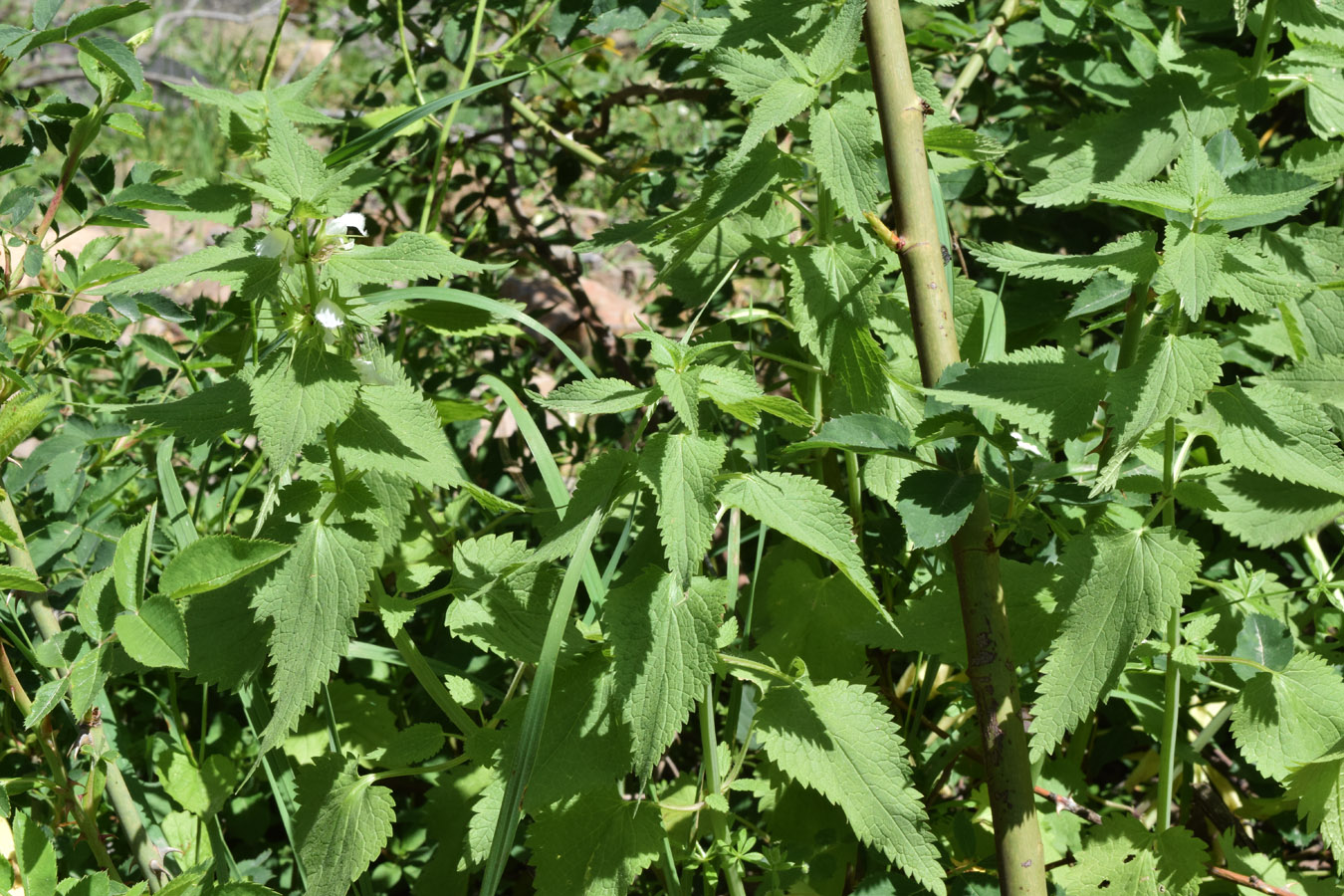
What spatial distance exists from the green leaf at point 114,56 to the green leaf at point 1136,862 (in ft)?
4.99

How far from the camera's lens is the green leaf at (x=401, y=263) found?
3.67ft

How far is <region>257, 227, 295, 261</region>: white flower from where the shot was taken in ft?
3.66

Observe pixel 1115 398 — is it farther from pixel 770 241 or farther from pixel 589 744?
pixel 589 744

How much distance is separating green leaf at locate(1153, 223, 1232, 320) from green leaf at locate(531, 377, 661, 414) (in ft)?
1.76

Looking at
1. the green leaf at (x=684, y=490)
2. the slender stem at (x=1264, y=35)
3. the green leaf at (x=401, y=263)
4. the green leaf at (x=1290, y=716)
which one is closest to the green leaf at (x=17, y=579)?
the green leaf at (x=401, y=263)

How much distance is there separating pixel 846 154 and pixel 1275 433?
1.82 feet

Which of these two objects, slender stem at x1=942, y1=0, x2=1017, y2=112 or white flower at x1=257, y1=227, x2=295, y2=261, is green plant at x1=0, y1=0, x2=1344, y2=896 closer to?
white flower at x1=257, y1=227, x2=295, y2=261

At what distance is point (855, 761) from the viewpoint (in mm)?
1186

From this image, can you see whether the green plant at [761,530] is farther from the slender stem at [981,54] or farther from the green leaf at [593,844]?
the slender stem at [981,54]

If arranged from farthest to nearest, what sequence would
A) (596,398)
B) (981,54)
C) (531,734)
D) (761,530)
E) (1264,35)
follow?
(981,54) < (1264,35) < (761,530) < (596,398) < (531,734)

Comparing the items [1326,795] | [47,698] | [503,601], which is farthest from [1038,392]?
[47,698]

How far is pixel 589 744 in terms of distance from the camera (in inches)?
47.2

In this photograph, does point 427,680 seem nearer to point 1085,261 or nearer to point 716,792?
point 716,792

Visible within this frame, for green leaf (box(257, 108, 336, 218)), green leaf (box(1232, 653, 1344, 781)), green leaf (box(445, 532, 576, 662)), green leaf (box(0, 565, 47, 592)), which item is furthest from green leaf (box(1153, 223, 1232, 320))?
green leaf (box(0, 565, 47, 592))
